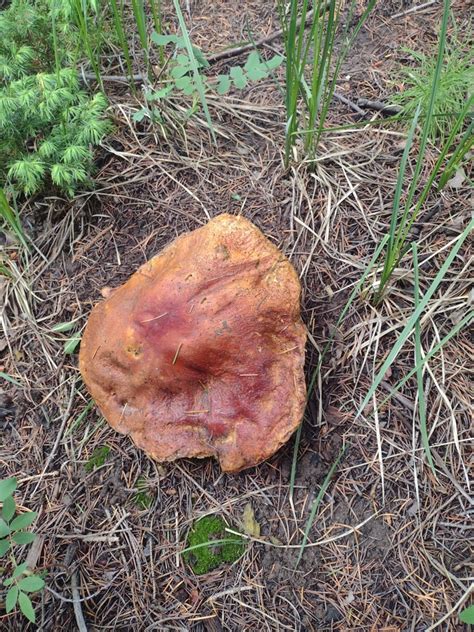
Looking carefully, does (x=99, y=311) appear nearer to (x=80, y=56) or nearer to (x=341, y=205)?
(x=341, y=205)

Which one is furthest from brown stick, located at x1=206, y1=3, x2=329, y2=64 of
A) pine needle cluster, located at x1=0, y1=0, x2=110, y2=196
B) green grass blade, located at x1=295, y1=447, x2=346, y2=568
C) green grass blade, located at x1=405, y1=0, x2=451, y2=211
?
green grass blade, located at x1=295, y1=447, x2=346, y2=568

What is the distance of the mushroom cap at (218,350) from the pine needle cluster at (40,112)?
0.74 meters

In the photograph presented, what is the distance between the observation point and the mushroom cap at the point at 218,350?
168 centimetres

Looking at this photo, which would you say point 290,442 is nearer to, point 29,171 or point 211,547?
point 211,547

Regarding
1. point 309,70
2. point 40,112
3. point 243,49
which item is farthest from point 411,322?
point 243,49

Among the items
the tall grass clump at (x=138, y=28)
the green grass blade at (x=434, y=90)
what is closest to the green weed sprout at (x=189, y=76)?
the tall grass clump at (x=138, y=28)

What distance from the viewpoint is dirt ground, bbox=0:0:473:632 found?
66.8 inches

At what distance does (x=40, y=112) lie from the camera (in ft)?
6.71

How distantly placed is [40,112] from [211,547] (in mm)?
1844

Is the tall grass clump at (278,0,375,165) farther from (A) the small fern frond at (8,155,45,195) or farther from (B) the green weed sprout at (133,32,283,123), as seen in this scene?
(A) the small fern frond at (8,155,45,195)

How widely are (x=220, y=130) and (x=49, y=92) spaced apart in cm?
77

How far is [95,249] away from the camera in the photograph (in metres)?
2.24

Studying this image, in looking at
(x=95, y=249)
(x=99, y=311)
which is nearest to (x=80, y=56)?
(x=95, y=249)

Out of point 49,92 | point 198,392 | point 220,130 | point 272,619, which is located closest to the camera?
point 272,619
